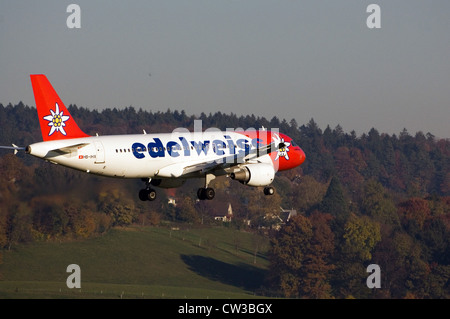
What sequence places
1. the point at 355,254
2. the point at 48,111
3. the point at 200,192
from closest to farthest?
the point at 48,111
the point at 200,192
the point at 355,254

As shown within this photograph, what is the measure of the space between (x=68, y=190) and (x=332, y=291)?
88.0 metres

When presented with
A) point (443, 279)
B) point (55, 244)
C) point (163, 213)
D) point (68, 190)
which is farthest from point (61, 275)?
point (68, 190)

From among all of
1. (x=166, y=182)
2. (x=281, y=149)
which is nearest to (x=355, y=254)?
(x=281, y=149)

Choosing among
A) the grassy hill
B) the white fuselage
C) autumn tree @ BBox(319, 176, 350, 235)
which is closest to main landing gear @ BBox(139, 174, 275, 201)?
the white fuselage

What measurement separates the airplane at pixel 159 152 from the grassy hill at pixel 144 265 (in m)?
53.9

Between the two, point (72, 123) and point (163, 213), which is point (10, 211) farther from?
point (163, 213)

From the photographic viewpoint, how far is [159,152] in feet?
189

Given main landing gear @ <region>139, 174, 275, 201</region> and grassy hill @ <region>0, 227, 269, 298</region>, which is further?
grassy hill @ <region>0, 227, 269, 298</region>

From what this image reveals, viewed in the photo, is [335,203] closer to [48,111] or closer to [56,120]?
[56,120]

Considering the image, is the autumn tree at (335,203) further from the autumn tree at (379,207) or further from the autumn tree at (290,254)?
the autumn tree at (290,254)

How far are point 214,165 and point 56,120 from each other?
11332mm

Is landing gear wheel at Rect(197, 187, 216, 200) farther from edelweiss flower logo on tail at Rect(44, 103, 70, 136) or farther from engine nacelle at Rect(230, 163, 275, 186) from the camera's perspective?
edelweiss flower logo on tail at Rect(44, 103, 70, 136)

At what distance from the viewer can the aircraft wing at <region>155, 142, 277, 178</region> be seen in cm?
5872
